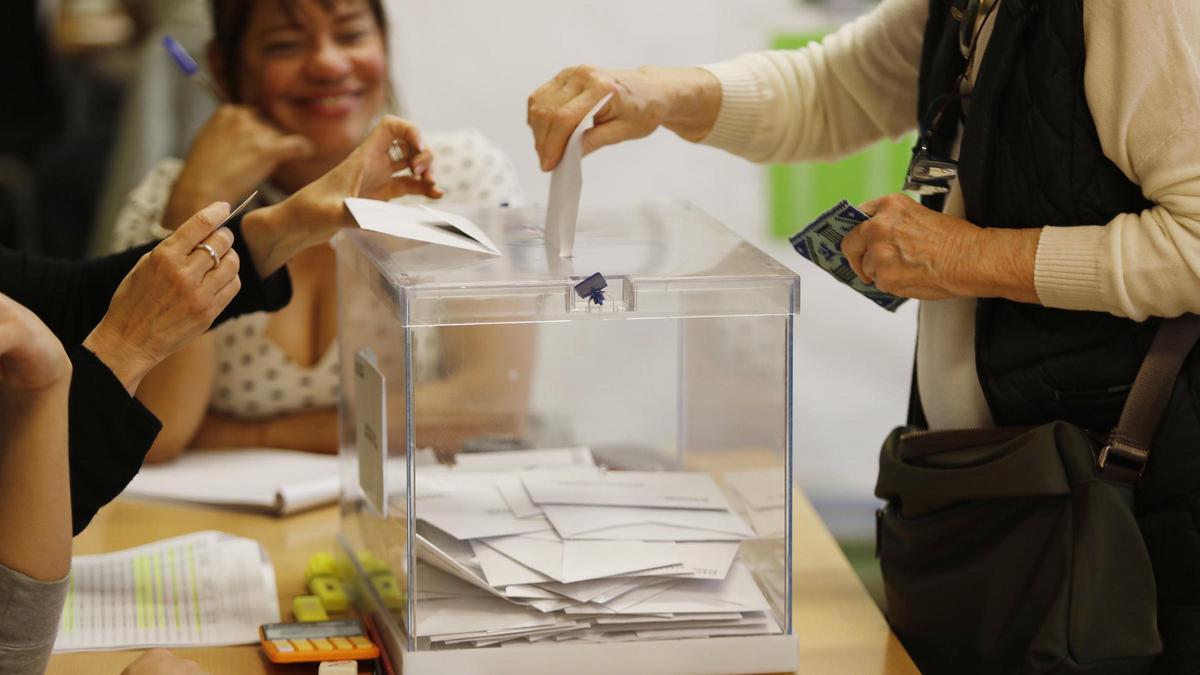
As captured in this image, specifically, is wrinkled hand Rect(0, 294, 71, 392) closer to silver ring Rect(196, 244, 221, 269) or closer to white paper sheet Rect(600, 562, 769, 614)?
silver ring Rect(196, 244, 221, 269)

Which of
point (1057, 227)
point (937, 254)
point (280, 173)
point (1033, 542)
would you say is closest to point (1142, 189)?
point (1057, 227)

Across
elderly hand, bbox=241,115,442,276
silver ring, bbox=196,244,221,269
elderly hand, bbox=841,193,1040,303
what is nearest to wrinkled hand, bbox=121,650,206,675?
silver ring, bbox=196,244,221,269

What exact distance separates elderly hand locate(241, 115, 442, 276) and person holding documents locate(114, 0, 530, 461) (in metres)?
0.51

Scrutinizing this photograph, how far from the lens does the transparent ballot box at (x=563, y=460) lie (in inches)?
46.3

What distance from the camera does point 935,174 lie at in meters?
1.29

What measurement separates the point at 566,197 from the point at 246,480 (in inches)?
25.7

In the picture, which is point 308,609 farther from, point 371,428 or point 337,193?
point 337,193

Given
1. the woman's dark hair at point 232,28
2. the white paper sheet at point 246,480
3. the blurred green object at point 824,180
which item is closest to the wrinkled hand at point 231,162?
the woman's dark hair at point 232,28

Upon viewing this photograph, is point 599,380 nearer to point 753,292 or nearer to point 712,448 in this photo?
point 712,448

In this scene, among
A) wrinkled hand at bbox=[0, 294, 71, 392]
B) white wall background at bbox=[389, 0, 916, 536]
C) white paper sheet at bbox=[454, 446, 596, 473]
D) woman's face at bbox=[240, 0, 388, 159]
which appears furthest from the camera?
white wall background at bbox=[389, 0, 916, 536]

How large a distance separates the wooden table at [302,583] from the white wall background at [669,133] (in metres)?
1.36

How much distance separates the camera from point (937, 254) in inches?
47.3

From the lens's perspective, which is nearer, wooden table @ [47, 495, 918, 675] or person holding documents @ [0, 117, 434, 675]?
person holding documents @ [0, 117, 434, 675]

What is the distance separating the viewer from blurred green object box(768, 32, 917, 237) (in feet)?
9.57
